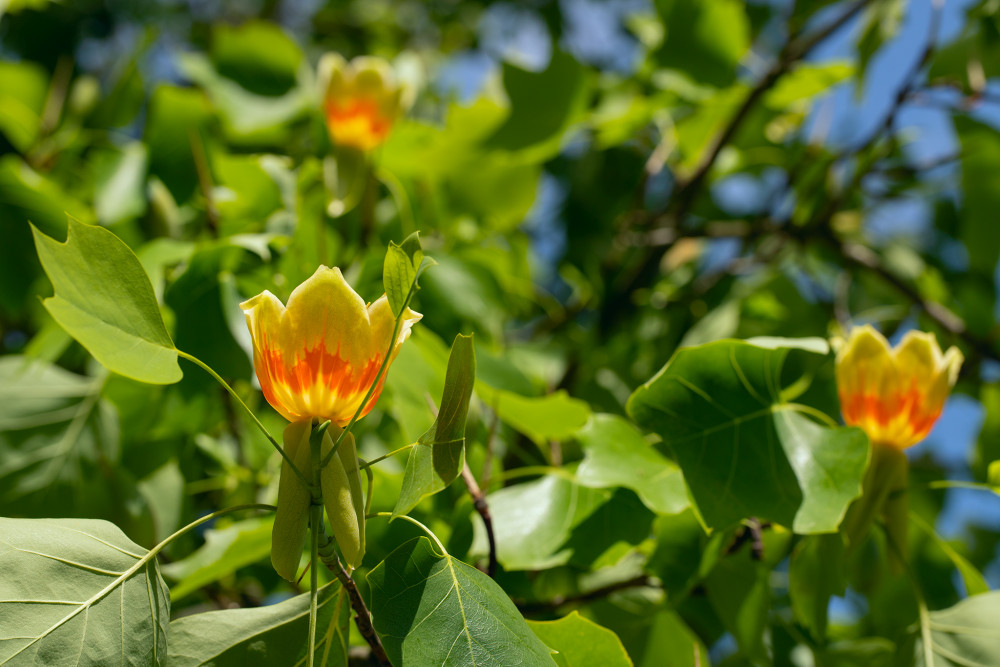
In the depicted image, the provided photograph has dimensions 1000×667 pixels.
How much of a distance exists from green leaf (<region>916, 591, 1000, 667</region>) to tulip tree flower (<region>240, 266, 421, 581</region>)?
→ 57cm

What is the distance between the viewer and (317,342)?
490mm

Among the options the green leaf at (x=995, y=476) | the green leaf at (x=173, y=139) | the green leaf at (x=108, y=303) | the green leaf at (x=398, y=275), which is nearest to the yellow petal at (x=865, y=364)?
the green leaf at (x=995, y=476)

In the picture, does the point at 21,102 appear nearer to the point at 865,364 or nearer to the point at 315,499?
the point at 315,499

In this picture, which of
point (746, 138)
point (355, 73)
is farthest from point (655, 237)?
point (355, 73)

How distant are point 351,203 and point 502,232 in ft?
1.35

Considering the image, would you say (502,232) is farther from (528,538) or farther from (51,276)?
(51,276)

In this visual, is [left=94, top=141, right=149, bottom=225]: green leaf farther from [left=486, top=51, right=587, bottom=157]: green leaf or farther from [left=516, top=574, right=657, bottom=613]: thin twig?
[left=516, top=574, right=657, bottom=613]: thin twig

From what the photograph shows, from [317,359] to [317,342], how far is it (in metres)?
0.01

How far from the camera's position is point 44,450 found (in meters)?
0.89

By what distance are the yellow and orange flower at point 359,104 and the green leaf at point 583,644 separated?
2.45 ft

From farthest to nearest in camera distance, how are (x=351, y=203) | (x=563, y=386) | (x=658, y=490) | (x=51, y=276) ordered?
(x=563, y=386)
(x=351, y=203)
(x=658, y=490)
(x=51, y=276)

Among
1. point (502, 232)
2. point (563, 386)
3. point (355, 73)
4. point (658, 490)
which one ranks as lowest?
point (563, 386)

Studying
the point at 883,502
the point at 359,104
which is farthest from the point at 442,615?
the point at 359,104

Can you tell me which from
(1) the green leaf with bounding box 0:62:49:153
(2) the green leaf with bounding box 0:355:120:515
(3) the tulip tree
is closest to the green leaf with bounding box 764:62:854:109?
(3) the tulip tree
